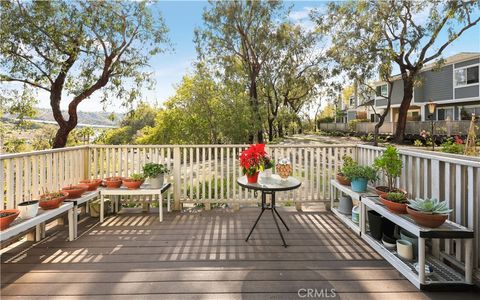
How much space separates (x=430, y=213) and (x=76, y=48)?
6788mm

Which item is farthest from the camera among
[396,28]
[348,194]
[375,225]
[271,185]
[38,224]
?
[396,28]

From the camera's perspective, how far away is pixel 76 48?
5645 millimetres

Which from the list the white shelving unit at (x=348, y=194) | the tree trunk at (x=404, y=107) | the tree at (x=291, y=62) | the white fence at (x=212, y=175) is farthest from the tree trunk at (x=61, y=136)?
the tree trunk at (x=404, y=107)

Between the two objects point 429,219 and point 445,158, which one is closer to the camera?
point 429,219

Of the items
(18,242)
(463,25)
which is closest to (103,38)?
(18,242)

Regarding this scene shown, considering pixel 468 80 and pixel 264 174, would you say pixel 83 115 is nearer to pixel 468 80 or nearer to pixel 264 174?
pixel 264 174

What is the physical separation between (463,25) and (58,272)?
15418 millimetres

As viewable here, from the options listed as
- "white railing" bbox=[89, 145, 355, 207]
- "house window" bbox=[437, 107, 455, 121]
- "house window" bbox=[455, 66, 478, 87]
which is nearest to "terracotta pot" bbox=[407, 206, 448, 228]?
"white railing" bbox=[89, 145, 355, 207]

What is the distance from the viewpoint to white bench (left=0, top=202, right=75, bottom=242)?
2244 mm

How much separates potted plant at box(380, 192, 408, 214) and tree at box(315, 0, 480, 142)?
38.5ft

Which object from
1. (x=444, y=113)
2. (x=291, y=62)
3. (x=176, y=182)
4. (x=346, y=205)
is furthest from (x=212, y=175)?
(x=444, y=113)

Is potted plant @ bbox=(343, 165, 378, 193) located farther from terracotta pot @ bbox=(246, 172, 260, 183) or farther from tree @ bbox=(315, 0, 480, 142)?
tree @ bbox=(315, 0, 480, 142)

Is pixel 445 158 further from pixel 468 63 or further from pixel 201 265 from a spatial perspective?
pixel 468 63

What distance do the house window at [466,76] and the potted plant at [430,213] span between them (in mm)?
17011
